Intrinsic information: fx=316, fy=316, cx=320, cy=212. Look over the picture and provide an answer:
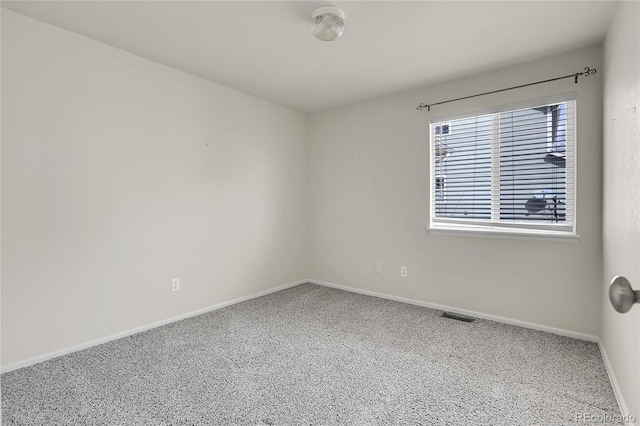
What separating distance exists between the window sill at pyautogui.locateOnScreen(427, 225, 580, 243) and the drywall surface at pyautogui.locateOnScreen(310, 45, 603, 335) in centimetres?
5

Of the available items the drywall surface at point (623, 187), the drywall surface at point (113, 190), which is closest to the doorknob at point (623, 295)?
the drywall surface at point (623, 187)

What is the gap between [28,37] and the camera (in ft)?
7.32

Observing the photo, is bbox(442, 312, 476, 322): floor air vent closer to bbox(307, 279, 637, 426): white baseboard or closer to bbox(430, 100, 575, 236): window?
bbox(307, 279, 637, 426): white baseboard

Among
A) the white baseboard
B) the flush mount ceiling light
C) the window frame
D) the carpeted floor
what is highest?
the flush mount ceiling light

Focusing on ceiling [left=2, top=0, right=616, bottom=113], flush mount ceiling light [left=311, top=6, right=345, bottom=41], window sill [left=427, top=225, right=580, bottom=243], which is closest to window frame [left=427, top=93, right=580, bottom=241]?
window sill [left=427, top=225, right=580, bottom=243]

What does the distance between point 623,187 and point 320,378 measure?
6.99ft

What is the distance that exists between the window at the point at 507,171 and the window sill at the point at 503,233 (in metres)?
0.02

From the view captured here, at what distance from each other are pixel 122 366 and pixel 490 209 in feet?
11.3

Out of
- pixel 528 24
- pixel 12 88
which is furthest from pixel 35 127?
pixel 528 24

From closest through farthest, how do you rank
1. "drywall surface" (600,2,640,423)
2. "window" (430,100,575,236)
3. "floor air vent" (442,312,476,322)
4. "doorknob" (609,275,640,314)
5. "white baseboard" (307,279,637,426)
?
1. "doorknob" (609,275,640,314)
2. "drywall surface" (600,2,640,423)
3. "white baseboard" (307,279,637,426)
4. "window" (430,100,575,236)
5. "floor air vent" (442,312,476,322)

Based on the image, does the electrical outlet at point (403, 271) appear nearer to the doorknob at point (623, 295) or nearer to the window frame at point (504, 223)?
the window frame at point (504, 223)

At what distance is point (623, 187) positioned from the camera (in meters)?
1.79

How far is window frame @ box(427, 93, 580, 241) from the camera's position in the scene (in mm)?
2676

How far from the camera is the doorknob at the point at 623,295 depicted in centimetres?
78
